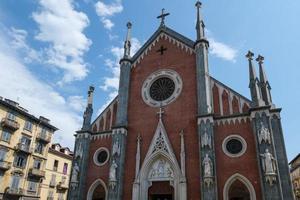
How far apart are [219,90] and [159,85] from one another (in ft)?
17.2

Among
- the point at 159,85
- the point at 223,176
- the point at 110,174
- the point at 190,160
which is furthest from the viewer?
the point at 159,85

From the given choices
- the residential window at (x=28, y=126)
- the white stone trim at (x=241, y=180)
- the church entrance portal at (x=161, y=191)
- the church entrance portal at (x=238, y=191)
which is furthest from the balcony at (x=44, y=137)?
the church entrance portal at (x=238, y=191)

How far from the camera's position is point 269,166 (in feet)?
52.0

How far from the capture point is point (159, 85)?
75.5 ft

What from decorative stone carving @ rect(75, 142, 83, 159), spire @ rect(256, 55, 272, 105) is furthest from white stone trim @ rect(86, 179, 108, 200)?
spire @ rect(256, 55, 272, 105)

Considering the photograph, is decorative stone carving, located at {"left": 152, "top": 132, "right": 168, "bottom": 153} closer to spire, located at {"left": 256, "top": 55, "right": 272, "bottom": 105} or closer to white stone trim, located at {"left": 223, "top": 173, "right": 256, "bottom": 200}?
white stone trim, located at {"left": 223, "top": 173, "right": 256, "bottom": 200}

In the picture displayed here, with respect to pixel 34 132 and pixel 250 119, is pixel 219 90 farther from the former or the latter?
pixel 34 132

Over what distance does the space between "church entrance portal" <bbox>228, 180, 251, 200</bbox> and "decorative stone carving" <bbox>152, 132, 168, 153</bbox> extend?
17.5ft

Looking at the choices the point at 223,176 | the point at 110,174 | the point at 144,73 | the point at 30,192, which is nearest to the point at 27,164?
the point at 30,192

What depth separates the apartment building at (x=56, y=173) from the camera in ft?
122

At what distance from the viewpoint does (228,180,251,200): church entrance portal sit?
16781 mm

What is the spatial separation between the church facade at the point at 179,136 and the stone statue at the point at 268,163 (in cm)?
6

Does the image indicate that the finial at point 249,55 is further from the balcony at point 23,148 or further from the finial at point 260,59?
the balcony at point 23,148

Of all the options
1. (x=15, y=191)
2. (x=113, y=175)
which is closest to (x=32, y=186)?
(x=15, y=191)
